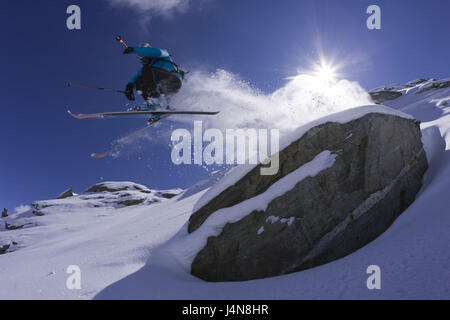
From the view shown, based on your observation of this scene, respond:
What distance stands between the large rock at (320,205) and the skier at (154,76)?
4122 millimetres

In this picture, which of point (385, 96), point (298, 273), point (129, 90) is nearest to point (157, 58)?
point (129, 90)

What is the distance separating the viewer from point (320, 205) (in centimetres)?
486

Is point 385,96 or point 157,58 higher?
point 385,96

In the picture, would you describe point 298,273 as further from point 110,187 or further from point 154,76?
point 110,187

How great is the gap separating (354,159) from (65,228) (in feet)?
102

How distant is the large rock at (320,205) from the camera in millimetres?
4551

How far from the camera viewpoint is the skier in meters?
6.39

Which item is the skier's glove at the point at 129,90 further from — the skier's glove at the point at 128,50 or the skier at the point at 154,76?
the skier's glove at the point at 128,50

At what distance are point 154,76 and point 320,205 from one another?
6.13m

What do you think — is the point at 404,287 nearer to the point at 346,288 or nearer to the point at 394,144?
the point at 346,288

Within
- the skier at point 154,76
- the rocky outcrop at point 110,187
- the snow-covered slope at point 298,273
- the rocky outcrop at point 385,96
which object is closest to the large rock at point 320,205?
the snow-covered slope at point 298,273
